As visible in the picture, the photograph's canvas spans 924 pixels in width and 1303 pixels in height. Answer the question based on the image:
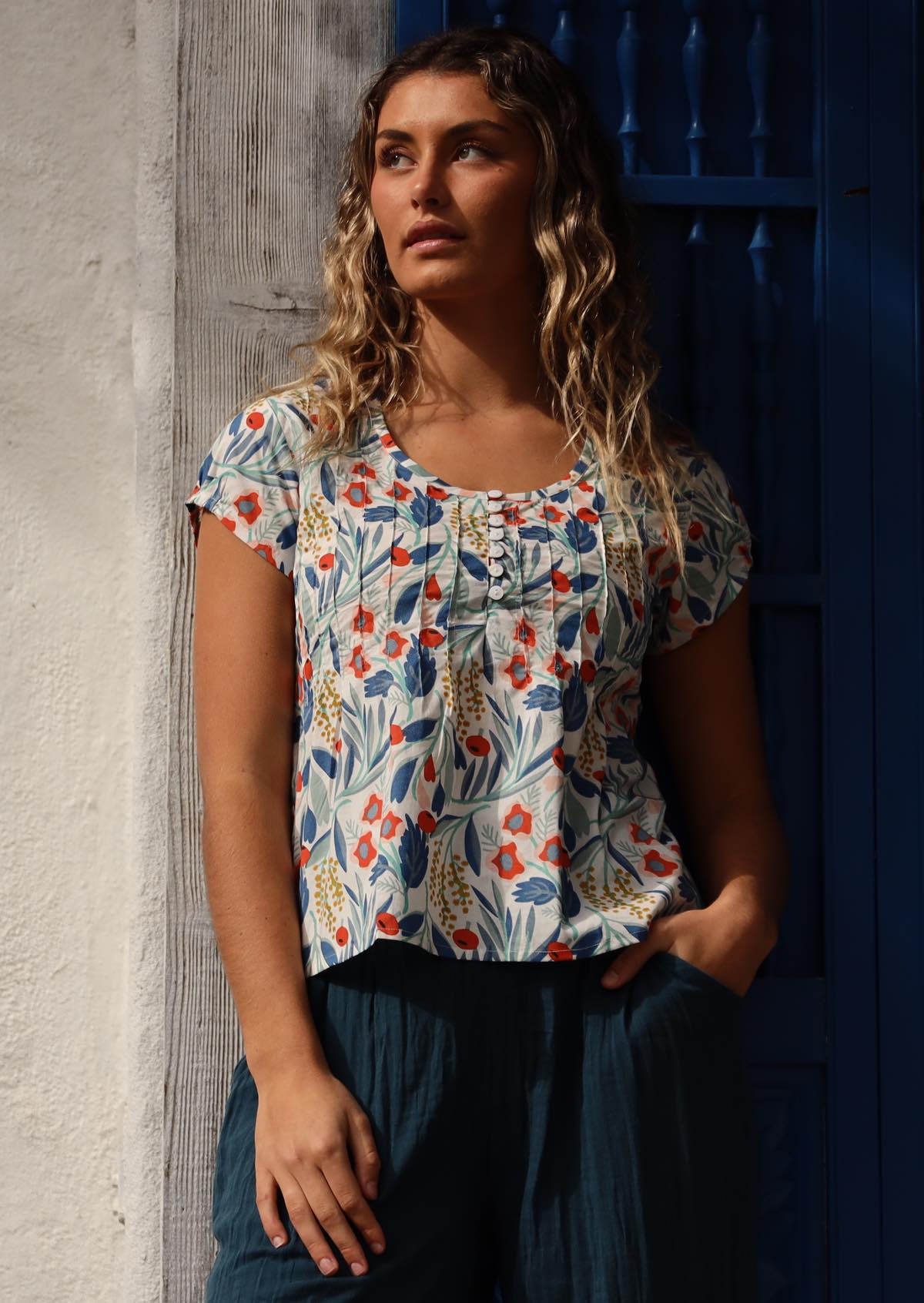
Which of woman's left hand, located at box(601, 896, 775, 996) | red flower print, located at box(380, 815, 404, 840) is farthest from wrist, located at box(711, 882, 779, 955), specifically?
red flower print, located at box(380, 815, 404, 840)

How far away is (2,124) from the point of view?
5.86 ft

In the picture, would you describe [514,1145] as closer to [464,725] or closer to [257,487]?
[464,725]

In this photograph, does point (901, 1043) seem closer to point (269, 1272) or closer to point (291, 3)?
point (269, 1272)

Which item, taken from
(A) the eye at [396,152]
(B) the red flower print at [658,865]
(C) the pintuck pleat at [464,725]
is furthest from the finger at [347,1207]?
(A) the eye at [396,152]

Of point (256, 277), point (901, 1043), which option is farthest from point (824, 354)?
point (901, 1043)

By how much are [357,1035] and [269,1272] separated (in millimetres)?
236

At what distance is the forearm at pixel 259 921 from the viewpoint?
51.7 inches

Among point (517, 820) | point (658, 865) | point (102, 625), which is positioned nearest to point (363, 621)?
point (517, 820)

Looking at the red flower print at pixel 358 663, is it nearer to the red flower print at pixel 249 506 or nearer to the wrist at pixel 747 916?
the red flower print at pixel 249 506

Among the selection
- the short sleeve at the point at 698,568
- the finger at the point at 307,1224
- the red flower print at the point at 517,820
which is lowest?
the finger at the point at 307,1224

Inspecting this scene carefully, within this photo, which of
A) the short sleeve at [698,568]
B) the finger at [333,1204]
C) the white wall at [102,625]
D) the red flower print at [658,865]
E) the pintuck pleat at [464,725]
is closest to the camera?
the finger at [333,1204]

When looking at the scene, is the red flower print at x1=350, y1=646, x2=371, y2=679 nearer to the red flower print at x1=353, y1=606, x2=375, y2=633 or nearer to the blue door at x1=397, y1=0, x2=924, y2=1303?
the red flower print at x1=353, y1=606, x2=375, y2=633

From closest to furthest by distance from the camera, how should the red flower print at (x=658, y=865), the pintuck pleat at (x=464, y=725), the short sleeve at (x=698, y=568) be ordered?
the pintuck pleat at (x=464, y=725) → the red flower print at (x=658, y=865) → the short sleeve at (x=698, y=568)

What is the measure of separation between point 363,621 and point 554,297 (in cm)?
48
